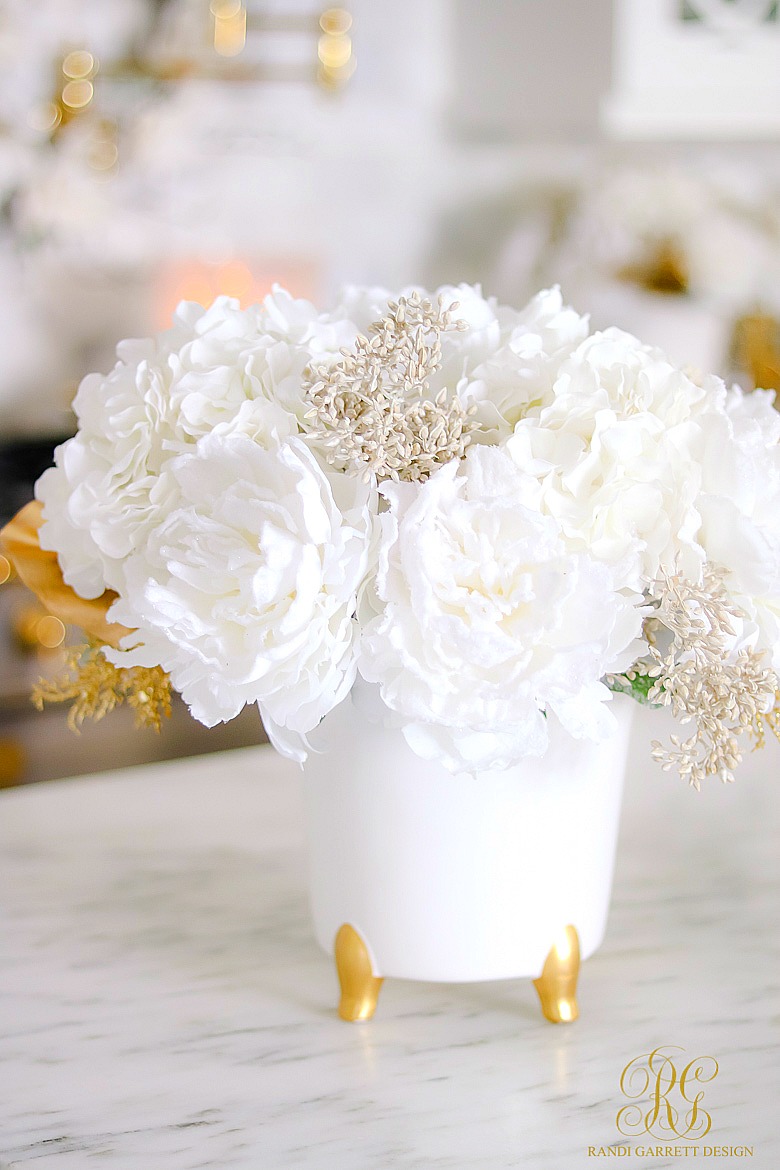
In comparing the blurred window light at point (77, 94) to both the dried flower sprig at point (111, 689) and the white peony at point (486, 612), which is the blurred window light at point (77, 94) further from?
the white peony at point (486, 612)

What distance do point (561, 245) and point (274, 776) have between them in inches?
57.9

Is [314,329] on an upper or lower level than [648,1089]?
upper

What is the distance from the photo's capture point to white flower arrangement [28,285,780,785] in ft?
1.67

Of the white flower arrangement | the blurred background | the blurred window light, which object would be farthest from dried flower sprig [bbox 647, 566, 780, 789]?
the blurred window light

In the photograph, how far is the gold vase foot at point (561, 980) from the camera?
0.64m

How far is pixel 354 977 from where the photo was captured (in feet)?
2.11

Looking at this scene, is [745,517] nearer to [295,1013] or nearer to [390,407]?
[390,407]

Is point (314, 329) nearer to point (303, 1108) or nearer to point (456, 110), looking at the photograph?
point (303, 1108)

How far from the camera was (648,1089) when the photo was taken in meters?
0.58

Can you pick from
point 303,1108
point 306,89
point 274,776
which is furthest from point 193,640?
point 306,89

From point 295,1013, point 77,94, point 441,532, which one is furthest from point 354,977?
point 77,94

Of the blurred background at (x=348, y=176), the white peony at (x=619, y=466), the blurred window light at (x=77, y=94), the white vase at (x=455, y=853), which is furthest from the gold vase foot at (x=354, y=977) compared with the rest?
the blurred window light at (x=77, y=94)

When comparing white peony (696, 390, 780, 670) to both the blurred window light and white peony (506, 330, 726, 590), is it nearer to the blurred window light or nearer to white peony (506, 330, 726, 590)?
white peony (506, 330, 726, 590)

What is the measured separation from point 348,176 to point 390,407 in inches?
82.6
